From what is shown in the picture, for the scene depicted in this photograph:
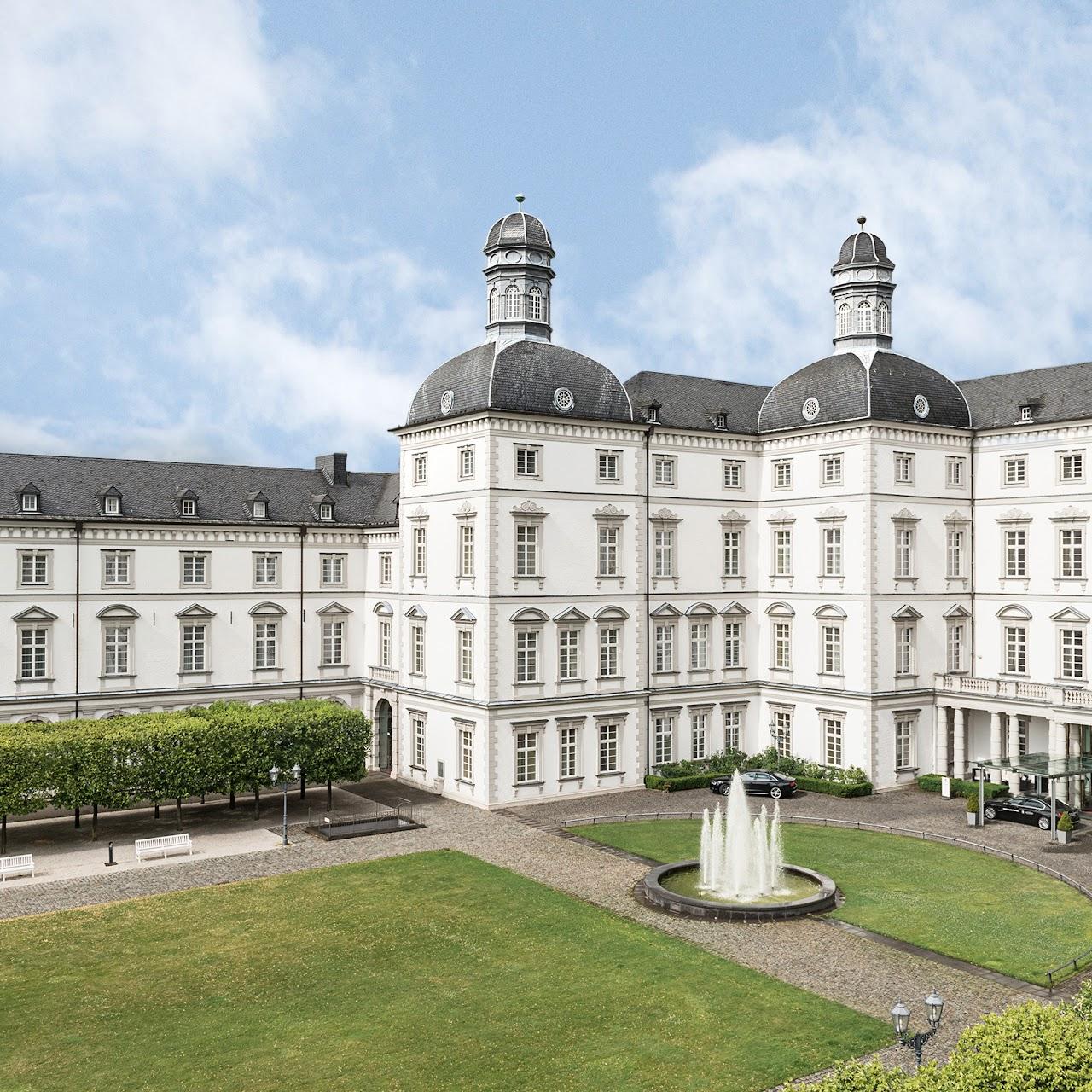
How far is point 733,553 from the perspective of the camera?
179 ft

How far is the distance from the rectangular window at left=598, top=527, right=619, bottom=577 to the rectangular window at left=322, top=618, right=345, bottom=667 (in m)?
15.8

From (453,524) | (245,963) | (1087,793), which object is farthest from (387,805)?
(1087,793)

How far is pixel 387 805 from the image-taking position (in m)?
47.3

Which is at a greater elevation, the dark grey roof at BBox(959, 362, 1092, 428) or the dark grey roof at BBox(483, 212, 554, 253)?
the dark grey roof at BBox(483, 212, 554, 253)

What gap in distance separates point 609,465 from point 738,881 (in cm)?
2236

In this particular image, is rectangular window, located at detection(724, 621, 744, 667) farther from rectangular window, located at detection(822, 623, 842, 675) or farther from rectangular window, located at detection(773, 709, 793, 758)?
rectangular window, located at detection(822, 623, 842, 675)

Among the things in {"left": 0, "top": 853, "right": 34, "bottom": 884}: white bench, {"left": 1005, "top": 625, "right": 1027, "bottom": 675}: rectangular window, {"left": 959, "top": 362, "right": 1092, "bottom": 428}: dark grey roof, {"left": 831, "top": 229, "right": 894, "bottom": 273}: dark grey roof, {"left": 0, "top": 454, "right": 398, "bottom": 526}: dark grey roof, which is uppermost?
{"left": 831, "top": 229, "right": 894, "bottom": 273}: dark grey roof

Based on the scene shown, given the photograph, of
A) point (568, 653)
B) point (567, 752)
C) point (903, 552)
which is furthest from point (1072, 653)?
point (567, 752)

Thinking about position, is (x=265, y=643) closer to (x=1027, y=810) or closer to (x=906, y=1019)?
(x=1027, y=810)

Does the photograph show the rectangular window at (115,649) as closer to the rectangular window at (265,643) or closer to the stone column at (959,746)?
the rectangular window at (265,643)

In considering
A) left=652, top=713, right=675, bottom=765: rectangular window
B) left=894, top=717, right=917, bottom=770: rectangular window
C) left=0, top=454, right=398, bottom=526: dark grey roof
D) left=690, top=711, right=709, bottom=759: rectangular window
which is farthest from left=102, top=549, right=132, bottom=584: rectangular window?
left=894, top=717, right=917, bottom=770: rectangular window

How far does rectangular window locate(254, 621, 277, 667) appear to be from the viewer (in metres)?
55.7

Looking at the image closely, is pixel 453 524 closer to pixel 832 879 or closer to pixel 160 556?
pixel 160 556

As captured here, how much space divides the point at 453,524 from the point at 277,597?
1222cm
